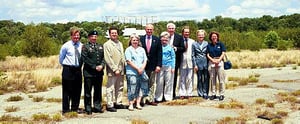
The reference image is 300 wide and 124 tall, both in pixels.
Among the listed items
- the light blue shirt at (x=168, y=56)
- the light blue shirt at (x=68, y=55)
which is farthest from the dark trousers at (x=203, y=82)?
the light blue shirt at (x=68, y=55)

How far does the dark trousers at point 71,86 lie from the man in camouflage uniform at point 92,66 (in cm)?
19

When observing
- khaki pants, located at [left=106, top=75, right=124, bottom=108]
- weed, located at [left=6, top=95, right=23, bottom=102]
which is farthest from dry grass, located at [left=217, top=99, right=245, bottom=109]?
weed, located at [left=6, top=95, right=23, bottom=102]

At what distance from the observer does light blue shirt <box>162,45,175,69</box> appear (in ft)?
33.6

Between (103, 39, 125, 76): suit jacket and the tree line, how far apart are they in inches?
34.5

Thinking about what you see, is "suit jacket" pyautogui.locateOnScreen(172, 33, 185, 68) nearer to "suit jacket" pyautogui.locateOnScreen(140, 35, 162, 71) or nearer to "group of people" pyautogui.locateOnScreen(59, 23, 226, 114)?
"group of people" pyautogui.locateOnScreen(59, 23, 226, 114)

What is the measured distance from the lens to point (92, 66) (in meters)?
8.88

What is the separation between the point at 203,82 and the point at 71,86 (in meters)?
3.70

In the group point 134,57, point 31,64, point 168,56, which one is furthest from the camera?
point 31,64

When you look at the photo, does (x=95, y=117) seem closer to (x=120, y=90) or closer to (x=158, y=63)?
(x=120, y=90)

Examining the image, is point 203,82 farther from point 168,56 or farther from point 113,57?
point 113,57

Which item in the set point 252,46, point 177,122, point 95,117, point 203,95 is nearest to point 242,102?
point 203,95

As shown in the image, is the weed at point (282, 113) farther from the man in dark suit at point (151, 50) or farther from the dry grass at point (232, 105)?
the man in dark suit at point (151, 50)

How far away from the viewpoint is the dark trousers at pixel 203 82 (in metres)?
10.8

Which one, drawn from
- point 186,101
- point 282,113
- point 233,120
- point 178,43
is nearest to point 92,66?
point 178,43
